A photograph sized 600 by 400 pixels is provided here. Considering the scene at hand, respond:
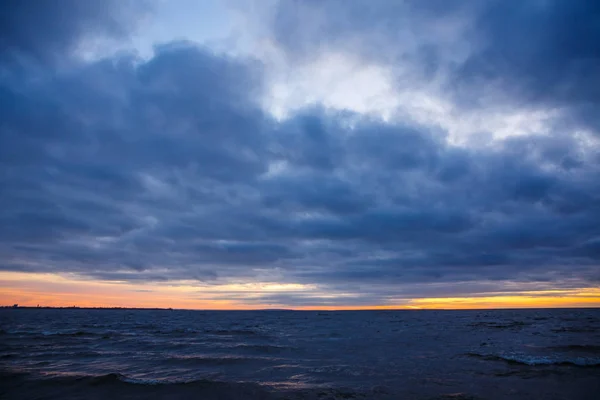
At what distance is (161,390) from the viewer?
15508 millimetres

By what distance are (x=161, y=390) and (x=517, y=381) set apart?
1638 cm

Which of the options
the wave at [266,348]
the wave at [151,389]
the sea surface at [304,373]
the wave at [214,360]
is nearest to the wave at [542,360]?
the sea surface at [304,373]

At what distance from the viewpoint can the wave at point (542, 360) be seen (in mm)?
20625

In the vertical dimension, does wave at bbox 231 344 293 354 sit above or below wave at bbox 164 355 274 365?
below

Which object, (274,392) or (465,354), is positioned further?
(465,354)

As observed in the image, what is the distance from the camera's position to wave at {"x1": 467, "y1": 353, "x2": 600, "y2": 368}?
20.6 m

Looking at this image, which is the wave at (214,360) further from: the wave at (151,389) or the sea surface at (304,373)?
the wave at (151,389)

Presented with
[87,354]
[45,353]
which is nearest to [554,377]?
[87,354]

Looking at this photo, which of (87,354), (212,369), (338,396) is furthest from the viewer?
(87,354)

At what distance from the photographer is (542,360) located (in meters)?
21.9

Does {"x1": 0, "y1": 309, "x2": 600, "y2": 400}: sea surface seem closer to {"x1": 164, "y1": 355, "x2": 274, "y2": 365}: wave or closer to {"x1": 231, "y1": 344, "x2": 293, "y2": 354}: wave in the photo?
{"x1": 164, "y1": 355, "x2": 274, "y2": 365}: wave

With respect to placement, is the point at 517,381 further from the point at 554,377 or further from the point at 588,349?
the point at 588,349


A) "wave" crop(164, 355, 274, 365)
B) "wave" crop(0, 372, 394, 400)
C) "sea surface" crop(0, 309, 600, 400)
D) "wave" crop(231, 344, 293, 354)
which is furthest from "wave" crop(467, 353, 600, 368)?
"wave" crop(164, 355, 274, 365)

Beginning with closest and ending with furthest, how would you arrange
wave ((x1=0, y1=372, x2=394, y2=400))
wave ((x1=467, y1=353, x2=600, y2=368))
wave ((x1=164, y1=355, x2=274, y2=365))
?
1. wave ((x1=0, y1=372, x2=394, y2=400))
2. wave ((x1=467, y1=353, x2=600, y2=368))
3. wave ((x1=164, y1=355, x2=274, y2=365))
